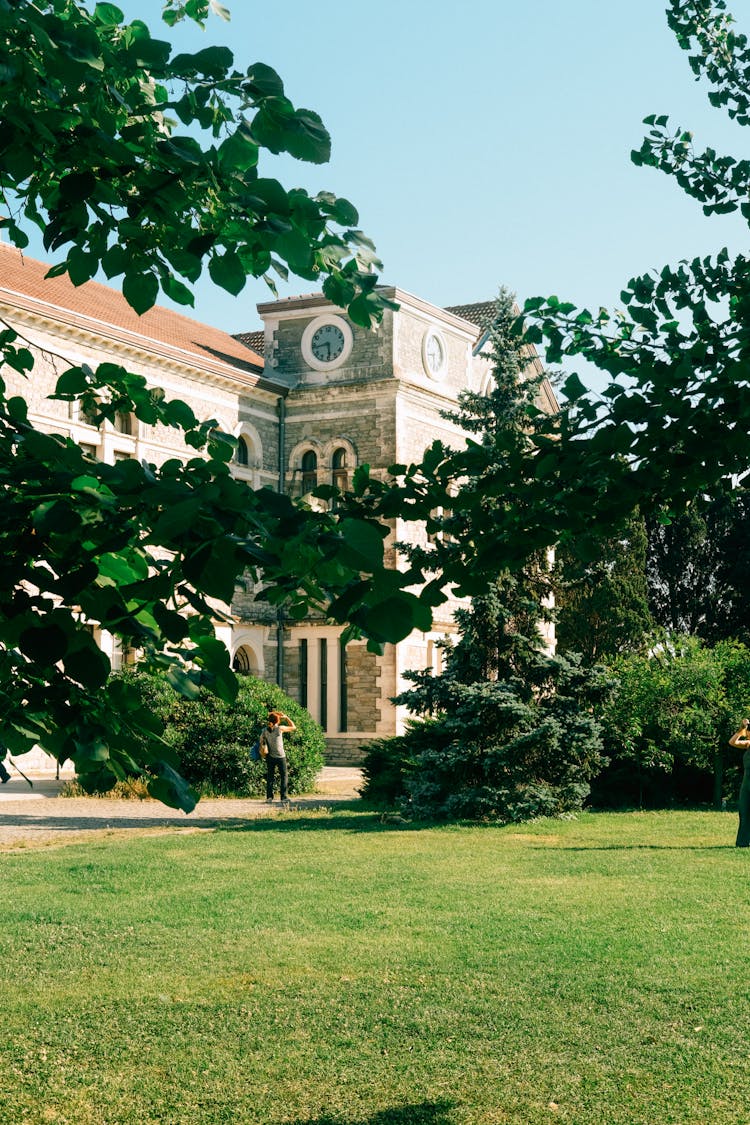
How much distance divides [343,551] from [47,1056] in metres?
4.93

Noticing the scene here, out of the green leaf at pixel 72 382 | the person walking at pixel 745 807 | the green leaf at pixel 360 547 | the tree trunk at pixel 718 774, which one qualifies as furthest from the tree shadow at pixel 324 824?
the green leaf at pixel 360 547

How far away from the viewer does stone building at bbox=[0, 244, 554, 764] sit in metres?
32.3

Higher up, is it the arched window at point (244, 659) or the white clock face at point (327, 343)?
the white clock face at point (327, 343)

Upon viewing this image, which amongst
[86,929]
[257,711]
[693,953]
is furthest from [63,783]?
[693,953]

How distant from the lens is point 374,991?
24.8 ft

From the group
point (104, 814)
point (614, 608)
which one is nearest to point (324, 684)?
point (614, 608)

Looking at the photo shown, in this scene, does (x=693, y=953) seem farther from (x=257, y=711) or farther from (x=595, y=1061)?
(x=257, y=711)

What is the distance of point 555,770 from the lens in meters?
18.7

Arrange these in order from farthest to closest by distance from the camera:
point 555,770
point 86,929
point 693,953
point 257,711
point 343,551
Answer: point 257,711, point 555,770, point 86,929, point 693,953, point 343,551

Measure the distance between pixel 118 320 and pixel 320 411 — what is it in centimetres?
639

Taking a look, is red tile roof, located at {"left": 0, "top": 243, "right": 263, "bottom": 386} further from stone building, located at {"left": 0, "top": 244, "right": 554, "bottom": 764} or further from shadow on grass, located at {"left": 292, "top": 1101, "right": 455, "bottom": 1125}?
shadow on grass, located at {"left": 292, "top": 1101, "right": 455, "bottom": 1125}

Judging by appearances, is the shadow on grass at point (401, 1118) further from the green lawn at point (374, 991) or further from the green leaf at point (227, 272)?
the green leaf at point (227, 272)

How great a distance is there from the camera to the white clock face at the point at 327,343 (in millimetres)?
34750

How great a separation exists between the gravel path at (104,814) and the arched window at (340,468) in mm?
11693
